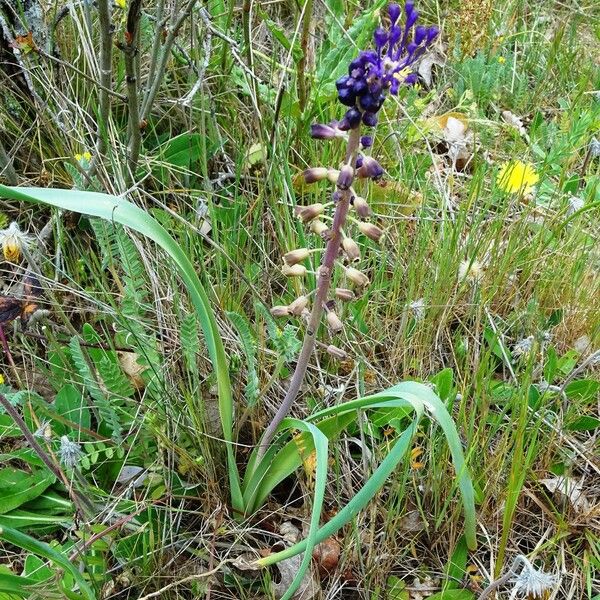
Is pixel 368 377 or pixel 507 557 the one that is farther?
pixel 368 377

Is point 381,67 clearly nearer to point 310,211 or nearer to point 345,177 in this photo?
point 345,177

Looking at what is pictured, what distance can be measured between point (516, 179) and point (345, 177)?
1385 mm

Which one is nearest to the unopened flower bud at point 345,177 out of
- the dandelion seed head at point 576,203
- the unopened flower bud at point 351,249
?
the unopened flower bud at point 351,249

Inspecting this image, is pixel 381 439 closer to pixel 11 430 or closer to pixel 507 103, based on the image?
pixel 11 430

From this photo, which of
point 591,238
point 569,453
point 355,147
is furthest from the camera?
point 591,238

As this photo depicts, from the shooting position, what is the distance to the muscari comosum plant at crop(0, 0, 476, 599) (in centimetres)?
109

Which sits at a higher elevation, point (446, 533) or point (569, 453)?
point (569, 453)

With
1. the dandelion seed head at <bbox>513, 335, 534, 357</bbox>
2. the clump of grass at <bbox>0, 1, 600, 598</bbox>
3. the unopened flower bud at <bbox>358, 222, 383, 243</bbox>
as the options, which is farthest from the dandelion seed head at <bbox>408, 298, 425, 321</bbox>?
the unopened flower bud at <bbox>358, 222, 383, 243</bbox>

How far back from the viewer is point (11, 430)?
172 centimetres

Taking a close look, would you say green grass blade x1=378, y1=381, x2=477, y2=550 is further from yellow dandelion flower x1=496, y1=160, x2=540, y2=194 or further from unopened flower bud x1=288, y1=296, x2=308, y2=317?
yellow dandelion flower x1=496, y1=160, x2=540, y2=194

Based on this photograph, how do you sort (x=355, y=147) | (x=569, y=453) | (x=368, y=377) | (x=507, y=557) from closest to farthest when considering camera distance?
1. (x=355, y=147)
2. (x=507, y=557)
3. (x=569, y=453)
4. (x=368, y=377)

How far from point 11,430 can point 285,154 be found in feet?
3.57

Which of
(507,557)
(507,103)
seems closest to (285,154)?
(507,557)

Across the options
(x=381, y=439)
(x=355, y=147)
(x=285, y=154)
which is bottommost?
(x=381, y=439)
